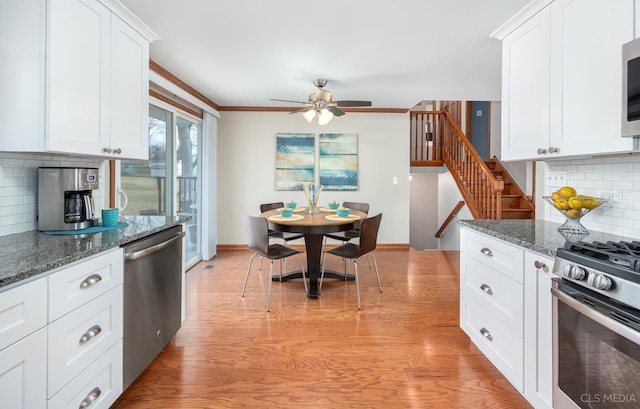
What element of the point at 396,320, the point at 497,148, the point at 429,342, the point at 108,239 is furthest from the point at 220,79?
the point at 497,148

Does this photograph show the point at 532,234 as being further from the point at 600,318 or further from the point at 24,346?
the point at 24,346

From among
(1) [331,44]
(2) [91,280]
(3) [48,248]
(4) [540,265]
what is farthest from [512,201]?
(3) [48,248]

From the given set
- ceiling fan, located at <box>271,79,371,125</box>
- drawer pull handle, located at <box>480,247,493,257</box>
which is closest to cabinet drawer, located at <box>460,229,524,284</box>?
drawer pull handle, located at <box>480,247,493,257</box>

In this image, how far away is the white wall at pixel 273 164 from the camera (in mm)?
5305

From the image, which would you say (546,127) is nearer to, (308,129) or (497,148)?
(308,129)

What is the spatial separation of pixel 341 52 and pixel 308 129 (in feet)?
7.83

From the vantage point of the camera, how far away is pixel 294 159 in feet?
17.5

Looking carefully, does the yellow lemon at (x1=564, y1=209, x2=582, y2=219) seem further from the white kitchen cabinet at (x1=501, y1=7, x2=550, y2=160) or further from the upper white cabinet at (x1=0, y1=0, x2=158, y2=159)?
the upper white cabinet at (x1=0, y1=0, x2=158, y2=159)

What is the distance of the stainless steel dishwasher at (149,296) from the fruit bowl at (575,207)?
7.74 ft

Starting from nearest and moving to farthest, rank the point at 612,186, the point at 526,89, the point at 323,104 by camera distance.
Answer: the point at 612,186
the point at 526,89
the point at 323,104

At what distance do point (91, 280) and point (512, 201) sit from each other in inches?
231

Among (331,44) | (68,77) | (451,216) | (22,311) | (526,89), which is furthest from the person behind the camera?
(451,216)

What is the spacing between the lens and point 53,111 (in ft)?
5.27

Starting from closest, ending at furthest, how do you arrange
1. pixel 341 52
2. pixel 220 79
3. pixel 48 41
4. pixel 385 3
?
pixel 48 41 < pixel 385 3 < pixel 341 52 < pixel 220 79
